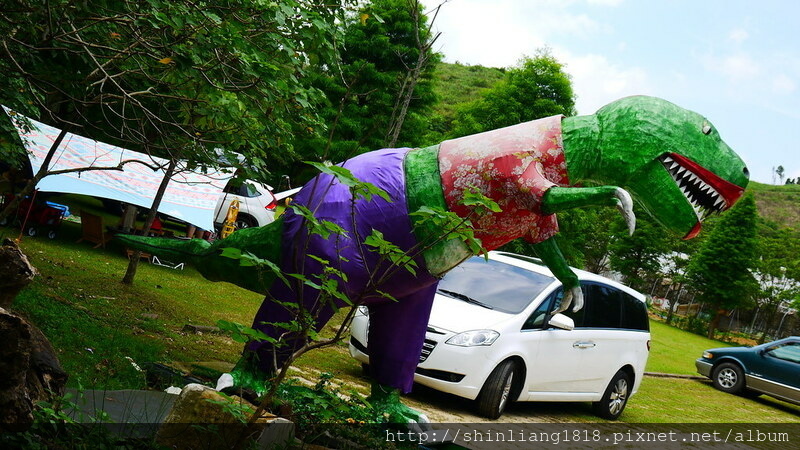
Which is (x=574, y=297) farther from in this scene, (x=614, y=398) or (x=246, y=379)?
(x=614, y=398)

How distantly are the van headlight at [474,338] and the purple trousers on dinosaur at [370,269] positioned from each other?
192cm

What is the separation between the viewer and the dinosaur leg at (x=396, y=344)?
4.63 m

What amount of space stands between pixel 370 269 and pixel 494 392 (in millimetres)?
3146

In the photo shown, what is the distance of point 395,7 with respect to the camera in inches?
667

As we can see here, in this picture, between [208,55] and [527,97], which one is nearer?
[208,55]

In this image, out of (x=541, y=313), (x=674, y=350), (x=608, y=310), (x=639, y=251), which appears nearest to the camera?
(x=541, y=313)

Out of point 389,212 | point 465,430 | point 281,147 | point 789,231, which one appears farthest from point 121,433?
point 789,231

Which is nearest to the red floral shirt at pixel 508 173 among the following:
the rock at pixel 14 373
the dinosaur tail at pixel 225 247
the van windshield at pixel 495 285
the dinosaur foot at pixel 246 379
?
the dinosaur tail at pixel 225 247

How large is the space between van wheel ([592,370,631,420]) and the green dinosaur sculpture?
180 inches

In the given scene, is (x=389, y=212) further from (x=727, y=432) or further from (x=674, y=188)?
(x=727, y=432)

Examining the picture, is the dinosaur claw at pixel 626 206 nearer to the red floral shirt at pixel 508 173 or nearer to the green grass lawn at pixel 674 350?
the red floral shirt at pixel 508 173

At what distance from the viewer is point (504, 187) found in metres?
4.05

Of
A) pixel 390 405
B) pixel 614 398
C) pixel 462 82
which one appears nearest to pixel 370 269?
pixel 390 405

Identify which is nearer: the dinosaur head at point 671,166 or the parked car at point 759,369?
the dinosaur head at point 671,166
